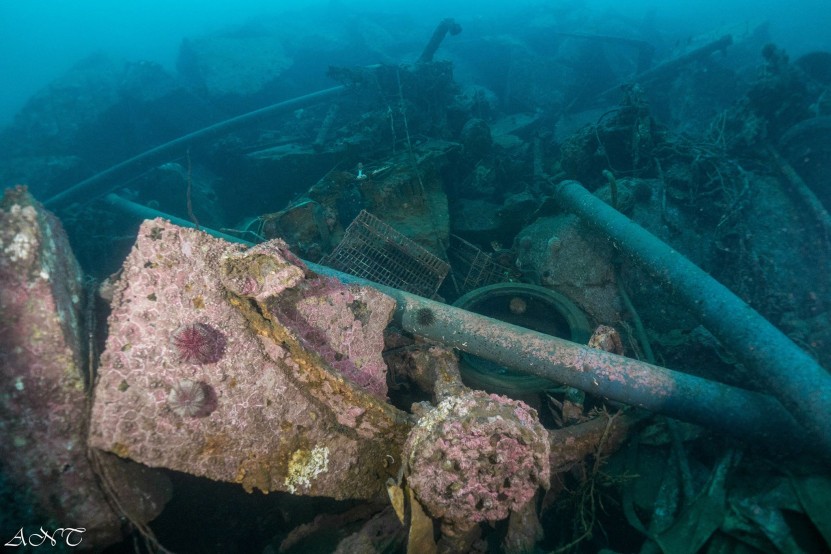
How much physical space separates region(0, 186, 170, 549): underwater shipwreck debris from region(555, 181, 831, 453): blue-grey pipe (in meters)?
4.29

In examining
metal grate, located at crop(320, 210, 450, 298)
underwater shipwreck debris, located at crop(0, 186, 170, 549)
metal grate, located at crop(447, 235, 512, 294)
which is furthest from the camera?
metal grate, located at crop(447, 235, 512, 294)

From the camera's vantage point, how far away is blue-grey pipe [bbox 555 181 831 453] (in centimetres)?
239

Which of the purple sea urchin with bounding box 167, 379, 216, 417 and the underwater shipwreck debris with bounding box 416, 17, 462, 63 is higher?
the underwater shipwreck debris with bounding box 416, 17, 462, 63

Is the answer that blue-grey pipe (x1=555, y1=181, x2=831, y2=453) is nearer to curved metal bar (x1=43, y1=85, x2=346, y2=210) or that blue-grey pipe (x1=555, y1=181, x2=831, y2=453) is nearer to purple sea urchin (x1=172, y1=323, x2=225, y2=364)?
purple sea urchin (x1=172, y1=323, x2=225, y2=364)

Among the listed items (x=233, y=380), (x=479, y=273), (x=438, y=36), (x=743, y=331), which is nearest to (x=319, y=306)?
(x=233, y=380)

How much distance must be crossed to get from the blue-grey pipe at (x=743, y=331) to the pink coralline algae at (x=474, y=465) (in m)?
1.91

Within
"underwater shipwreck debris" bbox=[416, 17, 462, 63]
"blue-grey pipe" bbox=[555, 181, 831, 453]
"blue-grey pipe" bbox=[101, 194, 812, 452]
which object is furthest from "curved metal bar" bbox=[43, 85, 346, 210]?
"blue-grey pipe" bbox=[555, 181, 831, 453]

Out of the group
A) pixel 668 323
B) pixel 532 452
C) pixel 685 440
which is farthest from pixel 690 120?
pixel 532 452

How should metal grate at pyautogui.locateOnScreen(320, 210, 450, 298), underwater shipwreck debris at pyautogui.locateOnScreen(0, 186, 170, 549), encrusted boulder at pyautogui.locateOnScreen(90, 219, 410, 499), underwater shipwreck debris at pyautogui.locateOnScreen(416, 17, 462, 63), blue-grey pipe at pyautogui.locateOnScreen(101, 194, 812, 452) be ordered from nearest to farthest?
underwater shipwreck debris at pyautogui.locateOnScreen(0, 186, 170, 549) → encrusted boulder at pyautogui.locateOnScreen(90, 219, 410, 499) → blue-grey pipe at pyautogui.locateOnScreen(101, 194, 812, 452) → metal grate at pyautogui.locateOnScreen(320, 210, 450, 298) → underwater shipwreck debris at pyautogui.locateOnScreen(416, 17, 462, 63)

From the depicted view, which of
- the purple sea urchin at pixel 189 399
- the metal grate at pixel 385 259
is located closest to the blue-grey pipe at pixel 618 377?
the metal grate at pixel 385 259

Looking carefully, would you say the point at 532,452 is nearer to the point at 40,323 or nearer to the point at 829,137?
the point at 40,323

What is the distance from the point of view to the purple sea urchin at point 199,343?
2301 mm

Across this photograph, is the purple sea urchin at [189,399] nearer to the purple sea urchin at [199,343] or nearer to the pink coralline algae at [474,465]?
the purple sea urchin at [199,343]

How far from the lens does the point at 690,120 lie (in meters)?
11.0
